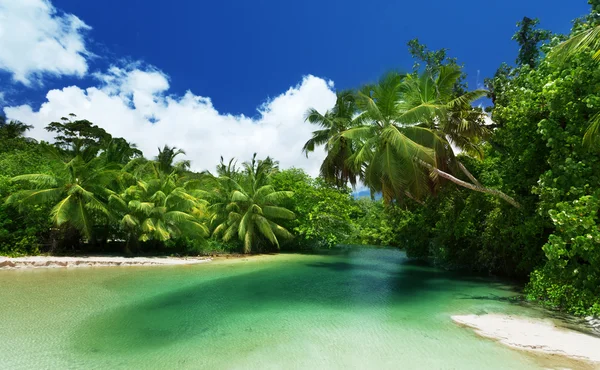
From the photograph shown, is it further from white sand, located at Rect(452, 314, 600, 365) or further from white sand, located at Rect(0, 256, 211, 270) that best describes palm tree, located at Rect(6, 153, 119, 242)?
white sand, located at Rect(452, 314, 600, 365)

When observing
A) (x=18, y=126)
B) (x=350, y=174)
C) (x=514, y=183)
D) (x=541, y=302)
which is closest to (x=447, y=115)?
(x=514, y=183)

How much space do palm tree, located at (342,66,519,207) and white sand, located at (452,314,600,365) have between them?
4337mm

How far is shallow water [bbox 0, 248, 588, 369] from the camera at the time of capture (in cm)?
527

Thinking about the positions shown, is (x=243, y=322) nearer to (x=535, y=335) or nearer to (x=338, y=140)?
(x=535, y=335)

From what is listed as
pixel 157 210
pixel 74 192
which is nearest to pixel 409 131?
pixel 157 210

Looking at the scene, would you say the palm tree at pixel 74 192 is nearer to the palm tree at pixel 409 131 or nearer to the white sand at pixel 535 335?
the palm tree at pixel 409 131

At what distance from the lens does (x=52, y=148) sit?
17.0m

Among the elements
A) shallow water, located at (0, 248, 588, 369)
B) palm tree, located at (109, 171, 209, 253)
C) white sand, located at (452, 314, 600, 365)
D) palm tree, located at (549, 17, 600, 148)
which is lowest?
shallow water, located at (0, 248, 588, 369)

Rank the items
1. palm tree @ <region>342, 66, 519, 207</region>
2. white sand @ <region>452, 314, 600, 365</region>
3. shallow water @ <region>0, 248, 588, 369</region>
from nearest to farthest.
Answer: shallow water @ <region>0, 248, 588, 369</region>, white sand @ <region>452, 314, 600, 365</region>, palm tree @ <region>342, 66, 519, 207</region>

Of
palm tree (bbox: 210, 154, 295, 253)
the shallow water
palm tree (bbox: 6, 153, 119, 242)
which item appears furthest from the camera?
palm tree (bbox: 210, 154, 295, 253)

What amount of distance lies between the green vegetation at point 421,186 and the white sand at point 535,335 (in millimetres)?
1228

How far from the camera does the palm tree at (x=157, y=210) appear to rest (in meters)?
17.3

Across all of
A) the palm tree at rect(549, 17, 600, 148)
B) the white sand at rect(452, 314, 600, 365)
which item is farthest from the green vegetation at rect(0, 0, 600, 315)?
the white sand at rect(452, 314, 600, 365)

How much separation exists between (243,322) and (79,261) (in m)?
11.8
